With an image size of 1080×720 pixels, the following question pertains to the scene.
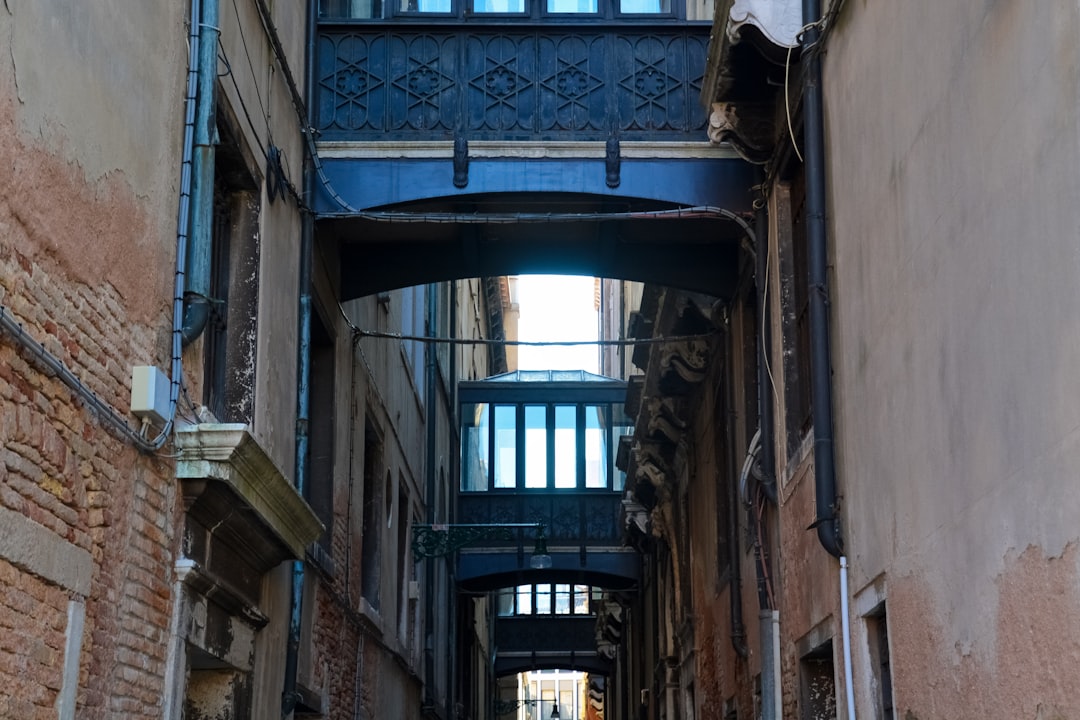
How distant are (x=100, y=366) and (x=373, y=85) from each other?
597 cm

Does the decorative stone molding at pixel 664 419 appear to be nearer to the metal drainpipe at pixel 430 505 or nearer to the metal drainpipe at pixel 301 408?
the metal drainpipe at pixel 430 505

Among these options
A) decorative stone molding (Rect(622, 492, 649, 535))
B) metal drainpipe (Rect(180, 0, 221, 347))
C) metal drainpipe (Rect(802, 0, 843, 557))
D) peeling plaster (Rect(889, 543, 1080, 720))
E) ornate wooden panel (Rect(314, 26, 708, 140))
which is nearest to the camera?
peeling plaster (Rect(889, 543, 1080, 720))

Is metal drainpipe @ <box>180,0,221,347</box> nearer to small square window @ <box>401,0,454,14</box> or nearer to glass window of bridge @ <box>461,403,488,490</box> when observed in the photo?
small square window @ <box>401,0,454,14</box>

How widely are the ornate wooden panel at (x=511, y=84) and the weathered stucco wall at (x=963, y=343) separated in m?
3.69

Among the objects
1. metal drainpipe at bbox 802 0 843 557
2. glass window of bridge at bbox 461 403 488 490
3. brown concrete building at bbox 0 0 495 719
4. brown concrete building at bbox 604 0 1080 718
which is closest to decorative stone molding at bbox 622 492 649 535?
glass window of bridge at bbox 461 403 488 490

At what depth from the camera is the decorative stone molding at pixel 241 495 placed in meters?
7.72

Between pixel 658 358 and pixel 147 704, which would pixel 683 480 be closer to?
pixel 658 358

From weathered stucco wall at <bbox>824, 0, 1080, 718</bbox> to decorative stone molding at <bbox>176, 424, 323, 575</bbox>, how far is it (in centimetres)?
335

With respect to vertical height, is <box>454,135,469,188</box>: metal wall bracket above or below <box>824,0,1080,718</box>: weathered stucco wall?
above

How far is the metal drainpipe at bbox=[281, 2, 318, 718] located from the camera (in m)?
10.7

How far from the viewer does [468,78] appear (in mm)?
12117

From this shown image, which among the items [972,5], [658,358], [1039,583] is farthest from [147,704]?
[658,358]

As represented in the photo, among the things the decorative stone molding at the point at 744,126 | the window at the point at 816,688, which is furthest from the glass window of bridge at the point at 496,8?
the window at the point at 816,688

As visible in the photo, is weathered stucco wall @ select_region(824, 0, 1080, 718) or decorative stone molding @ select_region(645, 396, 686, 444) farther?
decorative stone molding @ select_region(645, 396, 686, 444)
